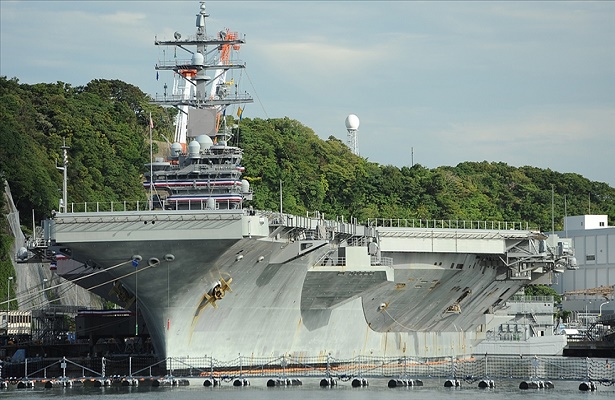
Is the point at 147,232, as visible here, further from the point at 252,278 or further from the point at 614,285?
the point at 614,285

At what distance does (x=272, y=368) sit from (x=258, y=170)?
4375 centimetres

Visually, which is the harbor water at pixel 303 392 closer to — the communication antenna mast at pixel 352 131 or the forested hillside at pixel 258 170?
the forested hillside at pixel 258 170

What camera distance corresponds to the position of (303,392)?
40500mm

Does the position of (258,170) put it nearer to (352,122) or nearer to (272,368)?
(352,122)

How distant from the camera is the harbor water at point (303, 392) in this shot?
127 ft

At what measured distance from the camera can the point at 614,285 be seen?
3932 inches

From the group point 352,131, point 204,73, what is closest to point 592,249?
point 352,131

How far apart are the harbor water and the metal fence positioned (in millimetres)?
629

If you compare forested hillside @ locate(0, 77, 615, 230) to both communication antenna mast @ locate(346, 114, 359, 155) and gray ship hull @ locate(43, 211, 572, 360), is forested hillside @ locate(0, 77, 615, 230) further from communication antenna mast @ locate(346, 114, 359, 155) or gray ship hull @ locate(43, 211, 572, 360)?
gray ship hull @ locate(43, 211, 572, 360)

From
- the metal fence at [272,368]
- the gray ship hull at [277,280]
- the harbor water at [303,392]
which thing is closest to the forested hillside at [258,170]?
the metal fence at [272,368]

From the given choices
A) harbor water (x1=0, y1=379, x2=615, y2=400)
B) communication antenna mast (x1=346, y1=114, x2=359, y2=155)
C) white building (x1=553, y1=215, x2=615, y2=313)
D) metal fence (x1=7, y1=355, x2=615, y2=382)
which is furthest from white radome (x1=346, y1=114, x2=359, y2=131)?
harbor water (x1=0, y1=379, x2=615, y2=400)

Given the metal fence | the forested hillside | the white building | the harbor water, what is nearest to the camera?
the harbor water

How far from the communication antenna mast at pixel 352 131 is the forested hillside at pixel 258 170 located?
3.09 ft

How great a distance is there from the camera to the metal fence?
140 feet
